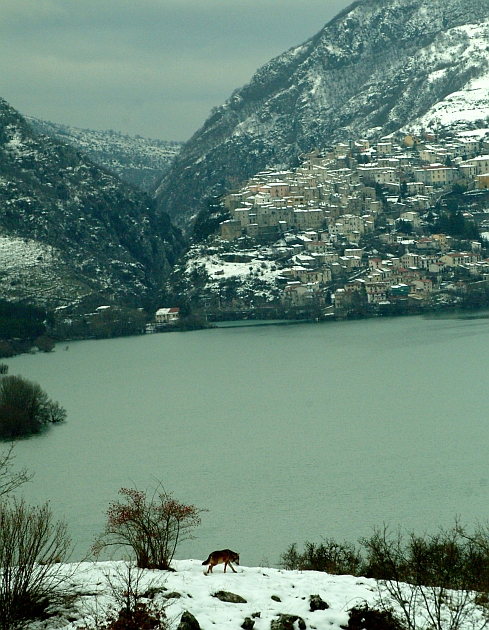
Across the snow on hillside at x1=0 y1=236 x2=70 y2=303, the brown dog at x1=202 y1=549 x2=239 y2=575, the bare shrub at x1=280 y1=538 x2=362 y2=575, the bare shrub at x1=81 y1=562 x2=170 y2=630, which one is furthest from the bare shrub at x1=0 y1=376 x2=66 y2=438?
the snow on hillside at x1=0 y1=236 x2=70 y2=303

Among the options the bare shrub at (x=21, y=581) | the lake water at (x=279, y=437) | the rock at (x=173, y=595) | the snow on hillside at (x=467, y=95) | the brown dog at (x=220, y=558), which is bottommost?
the lake water at (x=279, y=437)

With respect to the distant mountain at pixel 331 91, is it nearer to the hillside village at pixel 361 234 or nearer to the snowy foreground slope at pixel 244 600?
the hillside village at pixel 361 234

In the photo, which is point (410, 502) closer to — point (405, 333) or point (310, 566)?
point (310, 566)

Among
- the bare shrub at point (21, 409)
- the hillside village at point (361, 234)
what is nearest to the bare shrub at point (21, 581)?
the bare shrub at point (21, 409)

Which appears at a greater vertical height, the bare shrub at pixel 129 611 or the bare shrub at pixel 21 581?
the bare shrub at pixel 21 581

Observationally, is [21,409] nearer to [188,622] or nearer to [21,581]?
[21,581]

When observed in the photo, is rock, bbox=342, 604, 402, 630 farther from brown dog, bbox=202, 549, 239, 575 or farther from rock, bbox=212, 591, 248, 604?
brown dog, bbox=202, 549, 239, 575
